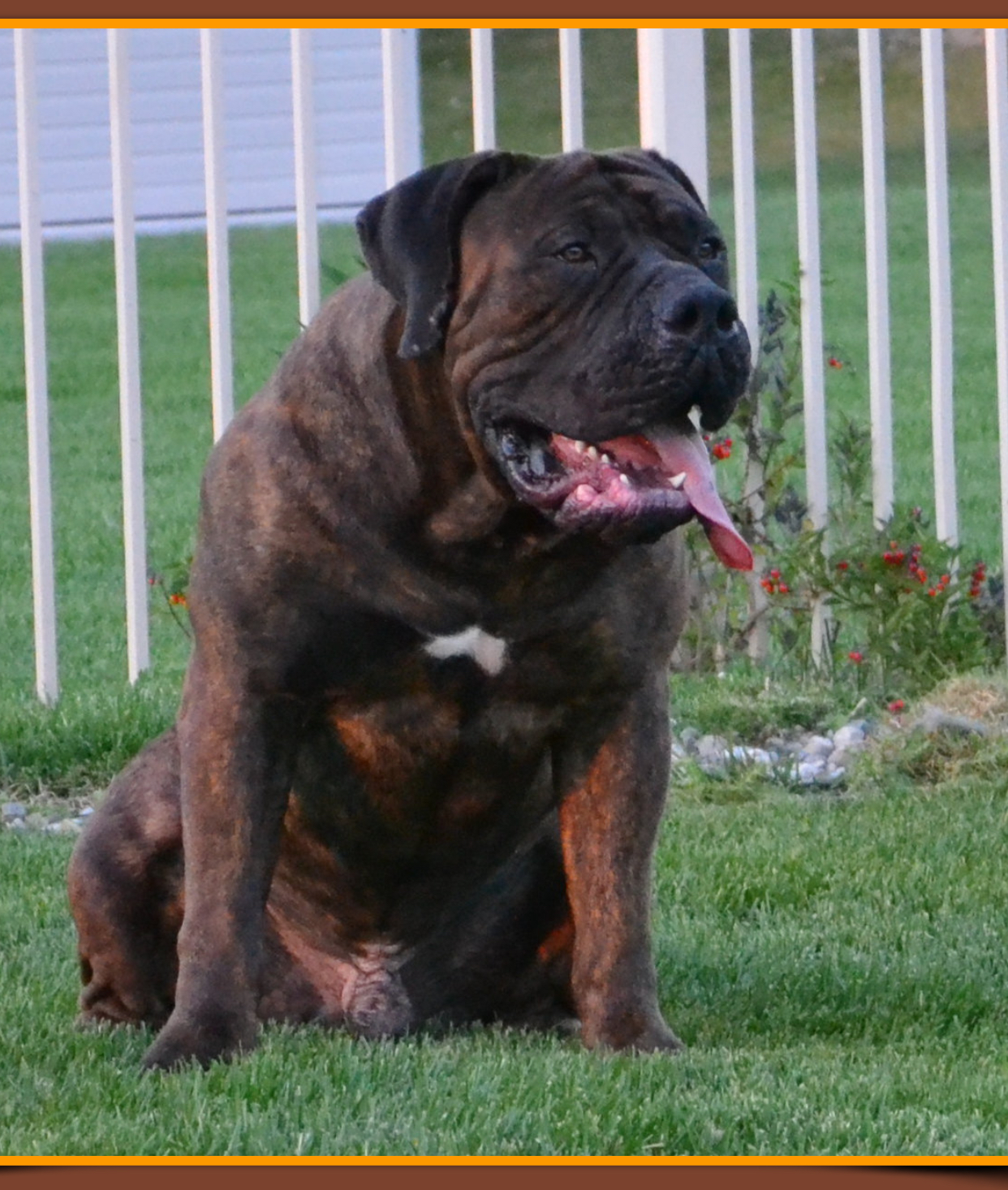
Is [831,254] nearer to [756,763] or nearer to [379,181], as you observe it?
[379,181]

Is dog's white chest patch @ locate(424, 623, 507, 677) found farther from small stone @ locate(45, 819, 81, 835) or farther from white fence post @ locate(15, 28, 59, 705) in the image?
white fence post @ locate(15, 28, 59, 705)

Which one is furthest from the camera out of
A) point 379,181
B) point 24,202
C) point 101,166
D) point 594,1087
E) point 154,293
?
point 154,293

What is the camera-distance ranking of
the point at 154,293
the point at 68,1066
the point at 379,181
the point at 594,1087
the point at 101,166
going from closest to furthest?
the point at 594,1087, the point at 68,1066, the point at 379,181, the point at 101,166, the point at 154,293

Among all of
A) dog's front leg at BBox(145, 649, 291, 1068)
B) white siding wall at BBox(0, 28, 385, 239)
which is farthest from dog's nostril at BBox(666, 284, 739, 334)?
white siding wall at BBox(0, 28, 385, 239)

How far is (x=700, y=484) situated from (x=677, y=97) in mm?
3947

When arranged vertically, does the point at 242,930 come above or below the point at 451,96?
below

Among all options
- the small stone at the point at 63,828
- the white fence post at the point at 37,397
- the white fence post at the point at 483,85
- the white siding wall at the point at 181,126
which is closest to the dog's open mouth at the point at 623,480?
the small stone at the point at 63,828

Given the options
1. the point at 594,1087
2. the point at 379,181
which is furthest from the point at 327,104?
the point at 594,1087

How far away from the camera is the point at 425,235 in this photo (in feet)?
11.8

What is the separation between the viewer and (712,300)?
343 centimetres

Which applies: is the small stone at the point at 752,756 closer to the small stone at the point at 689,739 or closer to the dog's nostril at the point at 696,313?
the small stone at the point at 689,739

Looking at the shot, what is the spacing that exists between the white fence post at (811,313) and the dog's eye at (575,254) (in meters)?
3.81

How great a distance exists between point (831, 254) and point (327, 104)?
20.1ft

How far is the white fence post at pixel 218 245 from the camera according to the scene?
689 centimetres
